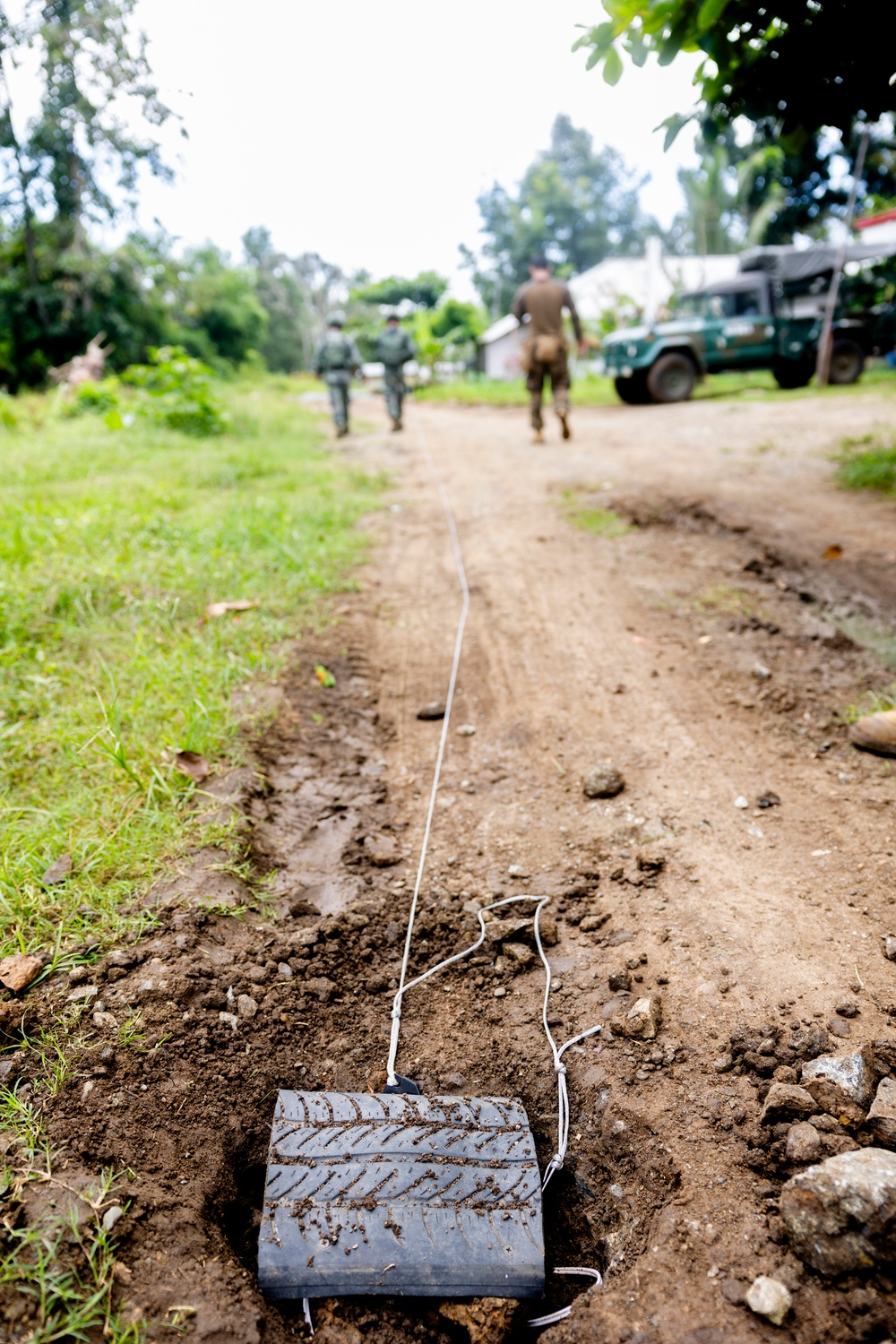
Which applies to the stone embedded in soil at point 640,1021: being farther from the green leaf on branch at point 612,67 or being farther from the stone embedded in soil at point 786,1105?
the green leaf on branch at point 612,67

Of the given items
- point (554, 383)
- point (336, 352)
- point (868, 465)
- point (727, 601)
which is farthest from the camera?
point (336, 352)

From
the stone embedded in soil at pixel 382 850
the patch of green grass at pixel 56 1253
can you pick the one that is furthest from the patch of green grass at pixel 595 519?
the patch of green grass at pixel 56 1253

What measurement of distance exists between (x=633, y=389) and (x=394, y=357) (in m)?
4.05

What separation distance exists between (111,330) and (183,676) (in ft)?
66.4

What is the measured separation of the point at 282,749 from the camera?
318 cm

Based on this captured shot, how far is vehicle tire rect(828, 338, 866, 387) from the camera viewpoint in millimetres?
13905

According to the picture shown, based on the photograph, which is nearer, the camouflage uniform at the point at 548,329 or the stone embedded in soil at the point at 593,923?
the stone embedded in soil at the point at 593,923

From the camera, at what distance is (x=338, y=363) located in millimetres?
12070

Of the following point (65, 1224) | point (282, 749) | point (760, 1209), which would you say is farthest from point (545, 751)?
point (65, 1224)

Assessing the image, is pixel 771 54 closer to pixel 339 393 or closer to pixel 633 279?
pixel 339 393

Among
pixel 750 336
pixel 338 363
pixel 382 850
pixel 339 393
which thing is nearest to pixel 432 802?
pixel 382 850

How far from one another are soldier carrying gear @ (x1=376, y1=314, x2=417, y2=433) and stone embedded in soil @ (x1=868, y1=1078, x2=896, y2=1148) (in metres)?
12.3

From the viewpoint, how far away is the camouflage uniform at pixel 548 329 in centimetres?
909

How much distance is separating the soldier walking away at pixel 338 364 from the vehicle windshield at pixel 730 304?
590 cm
